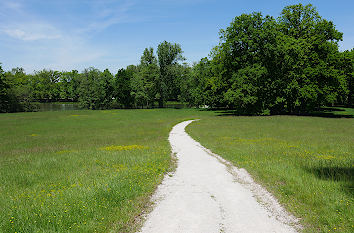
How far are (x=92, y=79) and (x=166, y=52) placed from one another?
3614cm

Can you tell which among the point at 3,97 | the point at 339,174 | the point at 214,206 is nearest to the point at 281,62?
the point at 339,174

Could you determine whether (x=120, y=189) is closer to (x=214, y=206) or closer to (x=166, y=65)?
(x=214, y=206)

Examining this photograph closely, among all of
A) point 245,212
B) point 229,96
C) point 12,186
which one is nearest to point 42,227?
point 12,186

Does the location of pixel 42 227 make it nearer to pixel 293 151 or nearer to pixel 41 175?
pixel 41 175

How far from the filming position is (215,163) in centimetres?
1184

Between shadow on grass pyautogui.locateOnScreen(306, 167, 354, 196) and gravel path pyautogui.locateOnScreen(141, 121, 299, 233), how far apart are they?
2840 millimetres

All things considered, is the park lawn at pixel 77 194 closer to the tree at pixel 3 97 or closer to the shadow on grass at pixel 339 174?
the shadow on grass at pixel 339 174

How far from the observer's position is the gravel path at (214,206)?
546 centimetres

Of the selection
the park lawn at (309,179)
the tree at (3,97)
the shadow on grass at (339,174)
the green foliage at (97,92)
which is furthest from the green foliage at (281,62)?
the tree at (3,97)

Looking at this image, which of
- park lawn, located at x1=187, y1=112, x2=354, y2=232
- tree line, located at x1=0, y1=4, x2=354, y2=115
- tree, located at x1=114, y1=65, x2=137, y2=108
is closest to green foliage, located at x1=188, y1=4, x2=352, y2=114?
tree line, located at x1=0, y1=4, x2=354, y2=115

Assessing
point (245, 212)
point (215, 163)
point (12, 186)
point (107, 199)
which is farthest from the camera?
point (215, 163)

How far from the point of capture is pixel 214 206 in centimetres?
657

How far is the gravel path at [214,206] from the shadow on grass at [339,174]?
284 cm

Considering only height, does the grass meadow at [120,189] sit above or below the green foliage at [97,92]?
below
